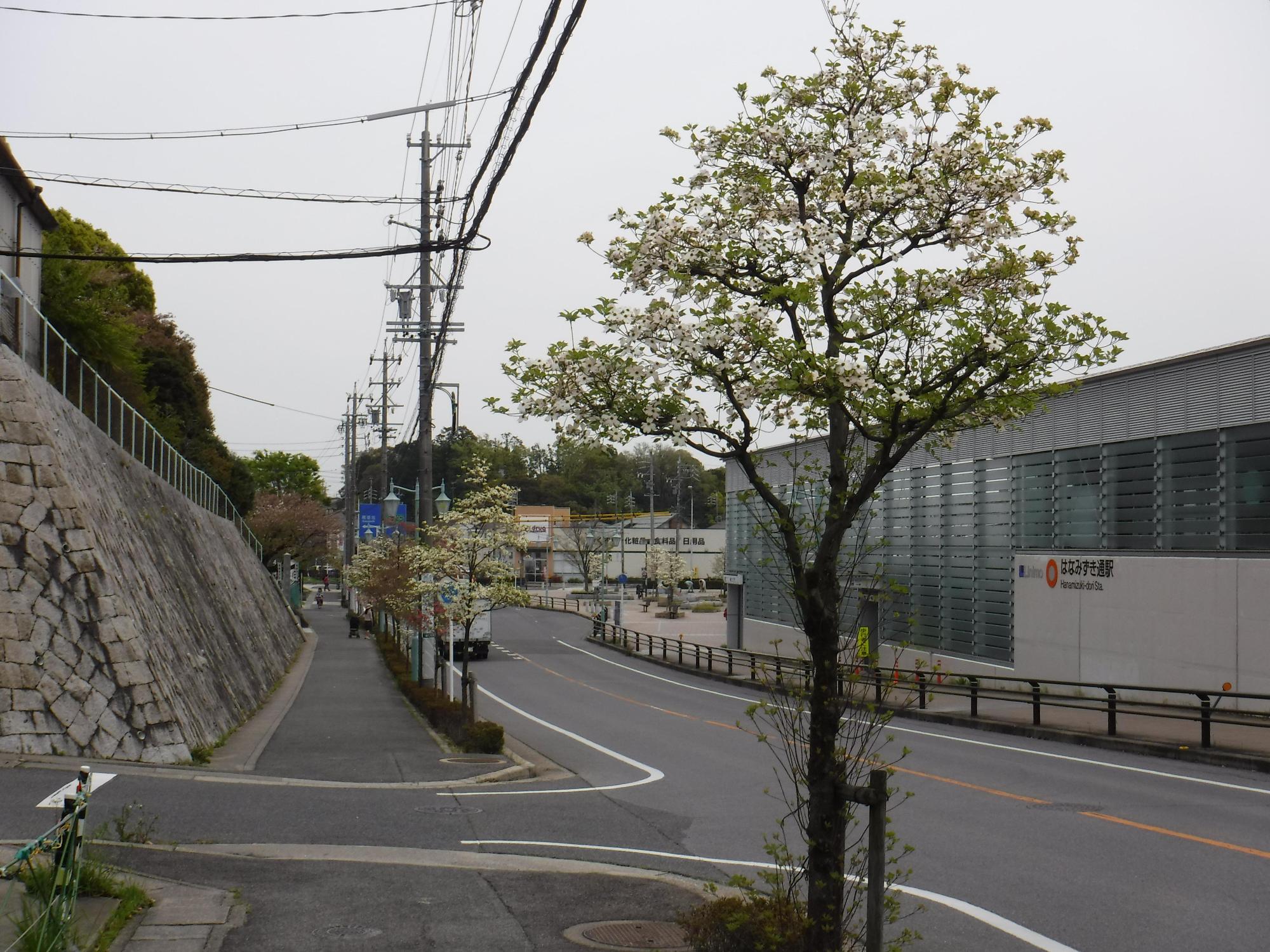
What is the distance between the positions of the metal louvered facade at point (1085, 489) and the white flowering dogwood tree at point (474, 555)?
5.30 m

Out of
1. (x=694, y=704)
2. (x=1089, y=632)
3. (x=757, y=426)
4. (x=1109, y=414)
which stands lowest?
(x=694, y=704)

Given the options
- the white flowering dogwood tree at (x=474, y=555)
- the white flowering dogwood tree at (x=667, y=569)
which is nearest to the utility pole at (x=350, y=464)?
the white flowering dogwood tree at (x=667, y=569)

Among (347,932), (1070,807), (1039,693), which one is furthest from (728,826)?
(1039,693)

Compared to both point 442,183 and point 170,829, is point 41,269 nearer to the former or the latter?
point 442,183

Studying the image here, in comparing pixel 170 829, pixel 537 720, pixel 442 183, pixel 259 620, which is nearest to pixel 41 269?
pixel 442 183

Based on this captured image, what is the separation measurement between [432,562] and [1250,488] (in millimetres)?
15691

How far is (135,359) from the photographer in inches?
1323

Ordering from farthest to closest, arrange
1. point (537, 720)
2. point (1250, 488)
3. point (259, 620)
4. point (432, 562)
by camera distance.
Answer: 1. point (259, 620)
2. point (537, 720)
3. point (432, 562)
4. point (1250, 488)

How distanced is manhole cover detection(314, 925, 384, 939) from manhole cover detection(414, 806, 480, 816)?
4.93m

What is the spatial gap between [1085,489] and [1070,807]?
14894mm

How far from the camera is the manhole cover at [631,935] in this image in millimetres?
7297

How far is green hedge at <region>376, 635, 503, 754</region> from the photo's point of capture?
1808 cm

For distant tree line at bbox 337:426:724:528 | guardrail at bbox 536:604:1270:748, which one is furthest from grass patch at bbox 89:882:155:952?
distant tree line at bbox 337:426:724:528

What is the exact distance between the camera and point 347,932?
7465 mm
